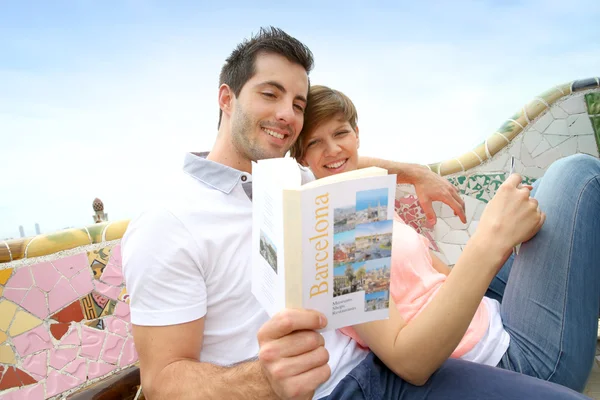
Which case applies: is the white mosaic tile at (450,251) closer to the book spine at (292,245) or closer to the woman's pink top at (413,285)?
the woman's pink top at (413,285)

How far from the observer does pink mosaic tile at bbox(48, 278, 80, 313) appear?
1.73 meters

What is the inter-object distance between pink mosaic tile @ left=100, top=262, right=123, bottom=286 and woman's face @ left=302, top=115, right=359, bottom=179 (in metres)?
0.96

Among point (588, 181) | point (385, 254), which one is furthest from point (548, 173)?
point (385, 254)

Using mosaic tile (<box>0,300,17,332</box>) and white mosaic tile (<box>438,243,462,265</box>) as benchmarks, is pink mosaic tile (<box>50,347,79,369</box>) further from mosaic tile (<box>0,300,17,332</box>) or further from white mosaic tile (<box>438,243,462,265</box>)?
white mosaic tile (<box>438,243,462,265</box>)

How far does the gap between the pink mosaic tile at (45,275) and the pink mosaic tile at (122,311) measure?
276 mm

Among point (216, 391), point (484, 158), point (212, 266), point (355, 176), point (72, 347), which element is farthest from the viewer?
point (484, 158)

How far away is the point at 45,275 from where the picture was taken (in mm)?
1708

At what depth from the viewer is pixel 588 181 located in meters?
1.51

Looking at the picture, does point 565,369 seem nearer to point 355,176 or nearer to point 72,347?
point 355,176

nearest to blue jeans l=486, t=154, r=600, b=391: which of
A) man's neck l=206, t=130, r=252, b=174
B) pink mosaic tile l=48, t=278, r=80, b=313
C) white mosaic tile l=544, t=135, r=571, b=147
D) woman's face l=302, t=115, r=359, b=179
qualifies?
woman's face l=302, t=115, r=359, b=179

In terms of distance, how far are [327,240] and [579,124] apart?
268cm

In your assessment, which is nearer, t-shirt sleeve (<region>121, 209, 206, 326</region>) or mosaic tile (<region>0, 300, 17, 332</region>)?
t-shirt sleeve (<region>121, 209, 206, 326</region>)

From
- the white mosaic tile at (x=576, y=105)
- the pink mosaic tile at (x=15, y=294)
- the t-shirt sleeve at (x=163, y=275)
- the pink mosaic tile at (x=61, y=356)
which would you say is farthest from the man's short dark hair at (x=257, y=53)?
the white mosaic tile at (x=576, y=105)

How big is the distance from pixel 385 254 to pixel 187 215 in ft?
2.14
